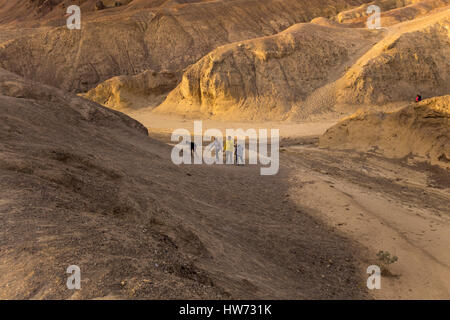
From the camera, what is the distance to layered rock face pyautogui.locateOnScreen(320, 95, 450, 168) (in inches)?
535

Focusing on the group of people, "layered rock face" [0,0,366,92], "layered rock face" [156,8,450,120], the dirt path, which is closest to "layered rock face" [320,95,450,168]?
the dirt path

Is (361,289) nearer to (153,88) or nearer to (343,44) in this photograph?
(343,44)

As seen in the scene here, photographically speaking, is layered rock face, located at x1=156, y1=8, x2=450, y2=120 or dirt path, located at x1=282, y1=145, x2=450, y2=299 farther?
layered rock face, located at x1=156, y1=8, x2=450, y2=120

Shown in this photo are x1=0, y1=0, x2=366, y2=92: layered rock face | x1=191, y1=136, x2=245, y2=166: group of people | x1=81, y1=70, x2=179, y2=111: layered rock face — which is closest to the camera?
x1=191, y1=136, x2=245, y2=166: group of people

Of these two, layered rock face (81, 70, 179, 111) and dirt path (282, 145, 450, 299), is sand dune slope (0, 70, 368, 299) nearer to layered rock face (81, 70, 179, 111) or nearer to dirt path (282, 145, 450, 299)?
dirt path (282, 145, 450, 299)

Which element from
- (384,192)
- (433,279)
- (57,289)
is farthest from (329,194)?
(57,289)

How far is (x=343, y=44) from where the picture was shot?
2842cm

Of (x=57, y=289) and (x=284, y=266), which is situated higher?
(x=57, y=289)

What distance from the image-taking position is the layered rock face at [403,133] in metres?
13.6

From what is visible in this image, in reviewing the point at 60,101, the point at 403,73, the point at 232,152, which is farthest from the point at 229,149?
the point at 403,73

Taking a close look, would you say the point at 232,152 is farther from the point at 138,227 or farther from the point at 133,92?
the point at 133,92

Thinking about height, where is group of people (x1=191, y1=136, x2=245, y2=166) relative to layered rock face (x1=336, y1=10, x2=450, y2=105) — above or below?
below

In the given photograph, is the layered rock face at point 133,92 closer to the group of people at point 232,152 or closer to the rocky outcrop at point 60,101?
the rocky outcrop at point 60,101

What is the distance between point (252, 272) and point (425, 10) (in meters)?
41.3
